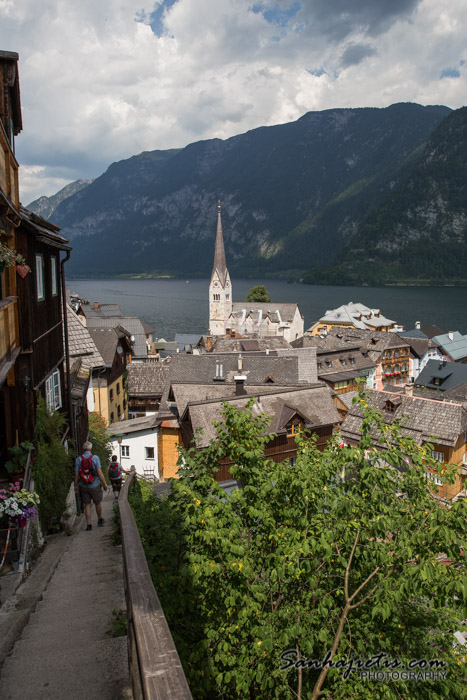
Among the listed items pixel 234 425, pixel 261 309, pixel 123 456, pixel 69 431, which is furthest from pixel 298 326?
pixel 234 425

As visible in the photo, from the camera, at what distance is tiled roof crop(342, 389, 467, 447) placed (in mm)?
35656

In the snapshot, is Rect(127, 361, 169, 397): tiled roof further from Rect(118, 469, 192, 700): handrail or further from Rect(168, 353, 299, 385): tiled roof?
Rect(118, 469, 192, 700): handrail

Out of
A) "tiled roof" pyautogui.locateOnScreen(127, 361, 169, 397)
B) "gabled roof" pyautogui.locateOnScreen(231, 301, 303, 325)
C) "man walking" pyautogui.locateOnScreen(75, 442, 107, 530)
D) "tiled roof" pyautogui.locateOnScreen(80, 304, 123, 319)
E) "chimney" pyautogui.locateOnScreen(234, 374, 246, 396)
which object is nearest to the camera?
"man walking" pyautogui.locateOnScreen(75, 442, 107, 530)

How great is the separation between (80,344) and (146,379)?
26310 millimetres

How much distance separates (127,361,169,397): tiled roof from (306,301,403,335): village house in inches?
2321

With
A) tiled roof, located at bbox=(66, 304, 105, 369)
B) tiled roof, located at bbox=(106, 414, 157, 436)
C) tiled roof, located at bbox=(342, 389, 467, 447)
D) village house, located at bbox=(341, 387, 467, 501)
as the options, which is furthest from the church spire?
tiled roof, located at bbox=(66, 304, 105, 369)

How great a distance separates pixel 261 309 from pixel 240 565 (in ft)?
354

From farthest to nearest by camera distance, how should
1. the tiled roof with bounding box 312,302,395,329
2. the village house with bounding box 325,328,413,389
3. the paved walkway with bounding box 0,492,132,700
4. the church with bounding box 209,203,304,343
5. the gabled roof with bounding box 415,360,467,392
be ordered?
the church with bounding box 209,203,304,343, the tiled roof with bounding box 312,302,395,329, the village house with bounding box 325,328,413,389, the gabled roof with bounding box 415,360,467,392, the paved walkway with bounding box 0,492,132,700

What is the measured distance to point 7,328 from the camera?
915 centimetres

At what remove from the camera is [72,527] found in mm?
11656

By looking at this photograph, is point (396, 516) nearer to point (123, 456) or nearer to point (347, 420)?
point (123, 456)

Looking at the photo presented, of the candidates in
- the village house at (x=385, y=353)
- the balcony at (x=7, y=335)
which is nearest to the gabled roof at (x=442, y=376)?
the village house at (x=385, y=353)

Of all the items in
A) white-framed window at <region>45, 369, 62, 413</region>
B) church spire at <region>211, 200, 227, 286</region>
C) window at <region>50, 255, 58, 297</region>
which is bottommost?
white-framed window at <region>45, 369, 62, 413</region>

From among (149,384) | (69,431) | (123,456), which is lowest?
(123,456)
